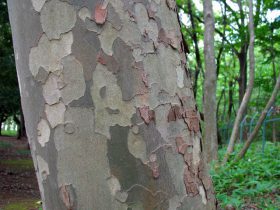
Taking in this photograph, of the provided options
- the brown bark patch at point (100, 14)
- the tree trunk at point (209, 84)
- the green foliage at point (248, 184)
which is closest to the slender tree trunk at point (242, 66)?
the tree trunk at point (209, 84)

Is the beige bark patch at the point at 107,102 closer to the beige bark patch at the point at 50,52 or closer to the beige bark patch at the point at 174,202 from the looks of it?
the beige bark patch at the point at 50,52

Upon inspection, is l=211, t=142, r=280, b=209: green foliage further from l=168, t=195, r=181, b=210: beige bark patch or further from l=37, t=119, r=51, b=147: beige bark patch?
l=37, t=119, r=51, b=147: beige bark patch

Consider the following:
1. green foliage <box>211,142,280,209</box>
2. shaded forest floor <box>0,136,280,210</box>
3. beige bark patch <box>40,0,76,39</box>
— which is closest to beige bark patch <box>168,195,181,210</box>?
beige bark patch <box>40,0,76,39</box>

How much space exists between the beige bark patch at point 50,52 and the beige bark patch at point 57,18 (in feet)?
0.05

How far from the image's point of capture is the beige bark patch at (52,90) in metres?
0.89

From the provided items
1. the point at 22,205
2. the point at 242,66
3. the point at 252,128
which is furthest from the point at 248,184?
the point at 242,66

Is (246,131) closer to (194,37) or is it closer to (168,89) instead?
(194,37)

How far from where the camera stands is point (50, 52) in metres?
0.89

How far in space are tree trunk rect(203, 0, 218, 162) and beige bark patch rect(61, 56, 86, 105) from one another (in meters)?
5.99

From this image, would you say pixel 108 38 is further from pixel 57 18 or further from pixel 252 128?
pixel 252 128

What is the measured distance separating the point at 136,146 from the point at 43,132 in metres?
0.23

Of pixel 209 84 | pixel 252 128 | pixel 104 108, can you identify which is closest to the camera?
pixel 104 108

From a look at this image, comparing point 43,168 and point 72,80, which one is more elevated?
point 72,80

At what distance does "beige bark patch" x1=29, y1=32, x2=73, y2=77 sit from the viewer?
0.88m
